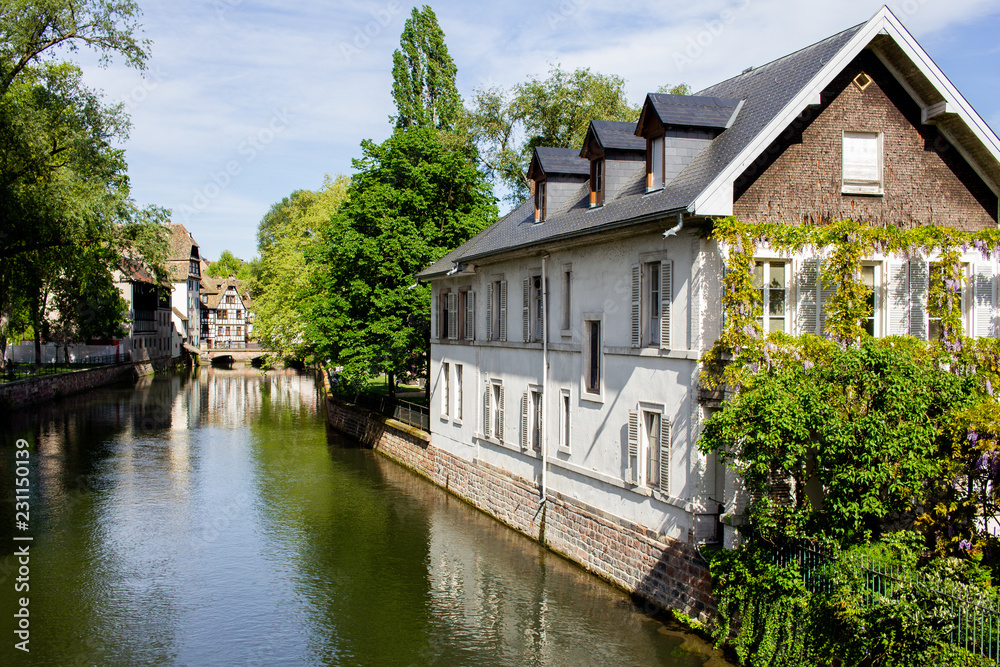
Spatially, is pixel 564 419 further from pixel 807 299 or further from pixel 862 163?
pixel 862 163

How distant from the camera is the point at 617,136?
781 inches

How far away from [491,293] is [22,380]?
115 ft

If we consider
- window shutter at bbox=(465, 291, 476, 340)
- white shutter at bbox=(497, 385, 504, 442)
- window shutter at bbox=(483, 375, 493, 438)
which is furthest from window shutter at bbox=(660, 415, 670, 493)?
window shutter at bbox=(465, 291, 476, 340)

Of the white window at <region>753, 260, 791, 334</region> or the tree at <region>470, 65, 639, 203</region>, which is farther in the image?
the tree at <region>470, 65, 639, 203</region>

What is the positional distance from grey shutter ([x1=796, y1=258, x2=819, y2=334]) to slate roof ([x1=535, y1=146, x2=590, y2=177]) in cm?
947

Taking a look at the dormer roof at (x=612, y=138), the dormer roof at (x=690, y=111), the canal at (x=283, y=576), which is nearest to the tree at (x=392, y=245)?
the canal at (x=283, y=576)

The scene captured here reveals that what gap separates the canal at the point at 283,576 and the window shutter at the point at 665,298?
17.1 feet

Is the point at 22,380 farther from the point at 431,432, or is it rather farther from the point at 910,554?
the point at 910,554

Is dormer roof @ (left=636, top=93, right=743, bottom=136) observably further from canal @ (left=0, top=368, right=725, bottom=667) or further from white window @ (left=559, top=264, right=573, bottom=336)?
canal @ (left=0, top=368, right=725, bottom=667)

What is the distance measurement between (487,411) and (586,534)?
23.7 ft

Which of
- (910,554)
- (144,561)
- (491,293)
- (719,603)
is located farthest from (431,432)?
(910,554)

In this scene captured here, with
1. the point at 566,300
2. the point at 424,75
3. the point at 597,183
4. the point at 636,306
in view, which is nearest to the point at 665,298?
the point at 636,306

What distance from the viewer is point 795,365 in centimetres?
1348

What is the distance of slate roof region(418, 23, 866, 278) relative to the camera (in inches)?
607
